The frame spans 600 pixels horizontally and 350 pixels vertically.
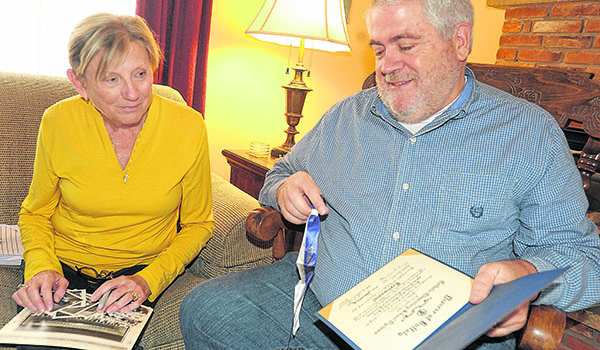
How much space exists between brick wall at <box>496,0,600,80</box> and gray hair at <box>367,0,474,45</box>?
2215 mm

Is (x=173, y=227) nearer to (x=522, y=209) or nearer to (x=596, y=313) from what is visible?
(x=522, y=209)

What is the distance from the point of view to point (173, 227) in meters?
1.43

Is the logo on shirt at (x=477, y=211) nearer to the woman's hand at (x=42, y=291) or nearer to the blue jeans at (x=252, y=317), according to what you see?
the blue jeans at (x=252, y=317)

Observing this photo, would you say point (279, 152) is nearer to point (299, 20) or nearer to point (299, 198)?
point (299, 20)

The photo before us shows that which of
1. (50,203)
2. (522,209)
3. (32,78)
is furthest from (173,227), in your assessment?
(522,209)

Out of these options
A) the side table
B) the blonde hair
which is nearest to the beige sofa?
the blonde hair

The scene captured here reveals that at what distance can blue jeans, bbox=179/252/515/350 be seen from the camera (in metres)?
1.08

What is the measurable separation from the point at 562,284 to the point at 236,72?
1993 millimetres

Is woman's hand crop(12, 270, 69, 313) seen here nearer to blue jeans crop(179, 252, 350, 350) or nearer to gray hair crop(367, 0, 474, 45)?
blue jeans crop(179, 252, 350, 350)

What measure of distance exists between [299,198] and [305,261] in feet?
0.70

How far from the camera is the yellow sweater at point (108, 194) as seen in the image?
1.27m

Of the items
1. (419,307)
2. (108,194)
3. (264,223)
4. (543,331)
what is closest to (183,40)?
(108,194)

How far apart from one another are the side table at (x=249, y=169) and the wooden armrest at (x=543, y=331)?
4.47 ft

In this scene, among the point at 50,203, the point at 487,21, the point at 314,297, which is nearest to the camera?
the point at 314,297
